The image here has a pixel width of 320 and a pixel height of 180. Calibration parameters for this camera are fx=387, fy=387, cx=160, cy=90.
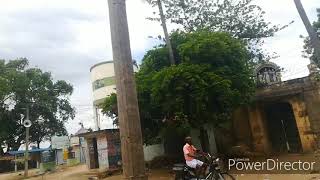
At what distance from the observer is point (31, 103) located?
43750mm

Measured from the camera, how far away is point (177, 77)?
59.2 ft

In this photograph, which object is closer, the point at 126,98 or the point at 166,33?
the point at 126,98

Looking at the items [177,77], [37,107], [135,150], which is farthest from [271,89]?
[37,107]

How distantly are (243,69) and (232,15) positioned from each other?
8426 mm

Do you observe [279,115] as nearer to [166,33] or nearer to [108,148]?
[166,33]

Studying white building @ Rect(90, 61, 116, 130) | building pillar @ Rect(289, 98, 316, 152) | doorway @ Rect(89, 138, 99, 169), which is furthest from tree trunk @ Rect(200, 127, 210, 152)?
white building @ Rect(90, 61, 116, 130)

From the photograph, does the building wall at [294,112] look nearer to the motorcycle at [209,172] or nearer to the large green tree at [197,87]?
the large green tree at [197,87]

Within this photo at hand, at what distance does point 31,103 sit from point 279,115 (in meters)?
29.6

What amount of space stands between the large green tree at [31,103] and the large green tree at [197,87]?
886 inches

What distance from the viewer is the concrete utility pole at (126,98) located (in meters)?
3.14

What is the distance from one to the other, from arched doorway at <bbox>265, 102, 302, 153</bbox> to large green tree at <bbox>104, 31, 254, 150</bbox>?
4551mm

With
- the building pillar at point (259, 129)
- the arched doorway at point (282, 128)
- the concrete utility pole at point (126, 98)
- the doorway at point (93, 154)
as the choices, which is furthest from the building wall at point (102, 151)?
the concrete utility pole at point (126, 98)

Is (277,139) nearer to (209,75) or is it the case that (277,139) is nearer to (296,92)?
(296,92)

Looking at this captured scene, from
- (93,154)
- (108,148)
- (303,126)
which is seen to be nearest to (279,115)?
(303,126)
